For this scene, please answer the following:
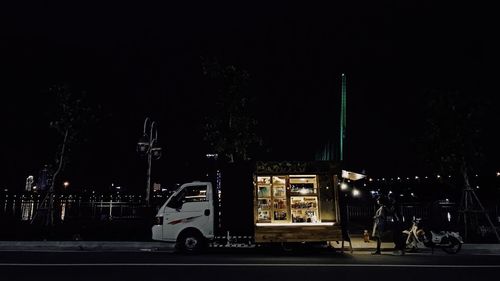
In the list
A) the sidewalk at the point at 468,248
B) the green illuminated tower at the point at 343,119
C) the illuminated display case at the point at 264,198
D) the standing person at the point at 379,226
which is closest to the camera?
the standing person at the point at 379,226

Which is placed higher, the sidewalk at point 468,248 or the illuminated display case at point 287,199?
the illuminated display case at point 287,199

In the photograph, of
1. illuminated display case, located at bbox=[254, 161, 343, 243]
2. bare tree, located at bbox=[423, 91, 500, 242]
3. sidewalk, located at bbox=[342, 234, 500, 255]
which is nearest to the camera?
illuminated display case, located at bbox=[254, 161, 343, 243]

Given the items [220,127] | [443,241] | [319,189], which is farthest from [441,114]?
[220,127]

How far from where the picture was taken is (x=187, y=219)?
548 inches

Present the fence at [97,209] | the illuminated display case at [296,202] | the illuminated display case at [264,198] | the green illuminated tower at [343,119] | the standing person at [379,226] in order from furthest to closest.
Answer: the green illuminated tower at [343,119], the fence at [97,209], the illuminated display case at [264,198], the standing person at [379,226], the illuminated display case at [296,202]

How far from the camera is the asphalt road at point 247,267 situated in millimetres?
9406

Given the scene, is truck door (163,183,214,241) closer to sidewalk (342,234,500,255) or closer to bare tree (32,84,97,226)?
sidewalk (342,234,500,255)

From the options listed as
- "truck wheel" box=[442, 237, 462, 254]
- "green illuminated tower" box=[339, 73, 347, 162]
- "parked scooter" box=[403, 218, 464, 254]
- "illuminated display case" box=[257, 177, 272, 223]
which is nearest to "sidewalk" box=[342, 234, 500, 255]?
"truck wheel" box=[442, 237, 462, 254]

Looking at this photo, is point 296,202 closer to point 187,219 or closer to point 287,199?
point 287,199

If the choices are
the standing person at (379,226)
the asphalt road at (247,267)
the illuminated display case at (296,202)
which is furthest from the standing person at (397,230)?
the illuminated display case at (296,202)

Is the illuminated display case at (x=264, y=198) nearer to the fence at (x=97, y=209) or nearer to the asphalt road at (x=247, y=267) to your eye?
the asphalt road at (x=247, y=267)

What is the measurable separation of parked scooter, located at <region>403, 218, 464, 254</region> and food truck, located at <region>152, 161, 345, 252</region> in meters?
2.69

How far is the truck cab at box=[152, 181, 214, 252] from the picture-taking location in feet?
45.7

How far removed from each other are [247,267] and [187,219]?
385 cm
